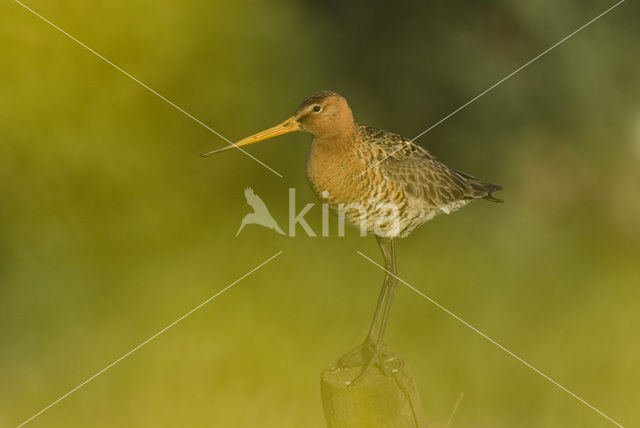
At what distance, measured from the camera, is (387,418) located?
321cm

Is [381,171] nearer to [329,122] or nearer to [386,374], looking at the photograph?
[329,122]

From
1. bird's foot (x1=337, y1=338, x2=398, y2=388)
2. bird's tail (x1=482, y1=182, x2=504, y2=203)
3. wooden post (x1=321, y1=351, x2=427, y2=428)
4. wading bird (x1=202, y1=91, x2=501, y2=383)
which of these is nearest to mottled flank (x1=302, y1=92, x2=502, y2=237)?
wading bird (x1=202, y1=91, x2=501, y2=383)

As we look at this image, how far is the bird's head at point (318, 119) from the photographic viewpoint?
12.4ft

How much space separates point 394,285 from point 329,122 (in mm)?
1067

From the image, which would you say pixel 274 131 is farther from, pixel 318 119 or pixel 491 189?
pixel 491 189

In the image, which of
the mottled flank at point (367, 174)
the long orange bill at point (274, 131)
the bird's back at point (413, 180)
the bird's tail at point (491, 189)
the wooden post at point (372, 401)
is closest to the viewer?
the wooden post at point (372, 401)

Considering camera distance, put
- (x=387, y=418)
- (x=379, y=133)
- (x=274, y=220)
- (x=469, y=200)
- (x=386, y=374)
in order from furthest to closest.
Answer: (x=274, y=220), (x=469, y=200), (x=379, y=133), (x=386, y=374), (x=387, y=418)

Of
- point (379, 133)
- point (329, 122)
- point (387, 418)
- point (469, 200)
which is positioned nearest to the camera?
point (387, 418)

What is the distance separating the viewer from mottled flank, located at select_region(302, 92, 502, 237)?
3889 mm

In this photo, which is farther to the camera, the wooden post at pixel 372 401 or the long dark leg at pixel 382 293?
the long dark leg at pixel 382 293

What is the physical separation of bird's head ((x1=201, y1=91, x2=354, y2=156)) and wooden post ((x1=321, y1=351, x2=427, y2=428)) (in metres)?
1.20

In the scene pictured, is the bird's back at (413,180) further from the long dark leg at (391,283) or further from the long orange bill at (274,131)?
the long orange bill at (274,131)

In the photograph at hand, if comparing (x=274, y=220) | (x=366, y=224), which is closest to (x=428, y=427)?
(x=366, y=224)

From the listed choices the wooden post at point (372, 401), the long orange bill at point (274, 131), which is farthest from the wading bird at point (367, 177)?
the wooden post at point (372, 401)
